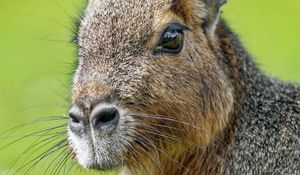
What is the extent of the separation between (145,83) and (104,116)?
0.58m

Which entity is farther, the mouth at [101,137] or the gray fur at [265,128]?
the gray fur at [265,128]

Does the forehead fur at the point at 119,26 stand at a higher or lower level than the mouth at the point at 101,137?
higher

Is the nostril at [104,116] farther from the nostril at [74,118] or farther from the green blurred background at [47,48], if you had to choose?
the green blurred background at [47,48]

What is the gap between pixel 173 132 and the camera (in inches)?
313

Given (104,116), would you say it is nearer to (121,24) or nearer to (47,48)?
(121,24)

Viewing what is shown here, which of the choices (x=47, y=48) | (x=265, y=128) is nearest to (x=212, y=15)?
(x=265, y=128)

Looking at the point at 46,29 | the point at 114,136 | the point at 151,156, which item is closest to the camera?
the point at 114,136

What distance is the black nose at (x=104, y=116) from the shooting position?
7.35 m

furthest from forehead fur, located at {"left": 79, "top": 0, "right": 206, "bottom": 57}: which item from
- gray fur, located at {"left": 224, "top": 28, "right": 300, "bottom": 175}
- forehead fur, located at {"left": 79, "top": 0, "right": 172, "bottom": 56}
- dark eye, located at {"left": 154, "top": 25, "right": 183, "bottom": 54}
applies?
gray fur, located at {"left": 224, "top": 28, "right": 300, "bottom": 175}

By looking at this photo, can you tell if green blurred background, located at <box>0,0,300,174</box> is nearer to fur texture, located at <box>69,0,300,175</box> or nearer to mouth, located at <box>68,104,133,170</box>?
fur texture, located at <box>69,0,300,175</box>

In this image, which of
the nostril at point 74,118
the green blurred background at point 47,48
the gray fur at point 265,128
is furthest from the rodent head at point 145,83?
the green blurred background at point 47,48

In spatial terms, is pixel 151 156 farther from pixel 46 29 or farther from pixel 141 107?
pixel 46 29

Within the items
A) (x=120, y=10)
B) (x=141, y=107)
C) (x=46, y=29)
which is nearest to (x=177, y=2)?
(x=120, y=10)

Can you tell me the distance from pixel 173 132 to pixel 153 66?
514 millimetres
